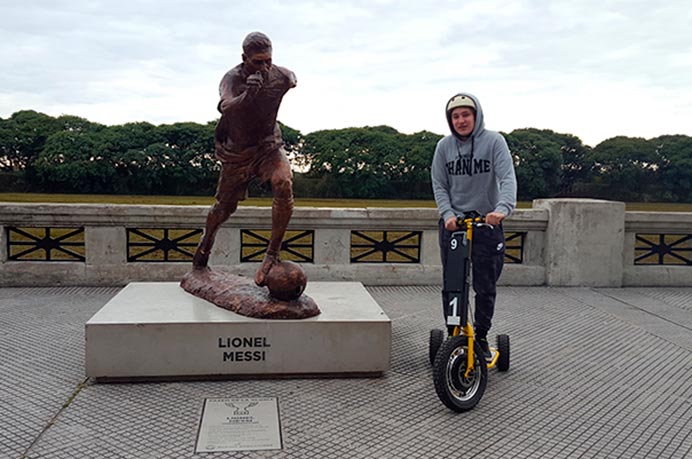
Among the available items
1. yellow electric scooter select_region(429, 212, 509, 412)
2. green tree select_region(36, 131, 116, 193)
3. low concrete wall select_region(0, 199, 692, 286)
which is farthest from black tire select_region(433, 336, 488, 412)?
green tree select_region(36, 131, 116, 193)

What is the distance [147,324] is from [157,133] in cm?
2202

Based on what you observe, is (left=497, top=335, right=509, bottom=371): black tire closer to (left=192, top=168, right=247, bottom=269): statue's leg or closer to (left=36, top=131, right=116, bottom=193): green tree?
(left=192, top=168, right=247, bottom=269): statue's leg

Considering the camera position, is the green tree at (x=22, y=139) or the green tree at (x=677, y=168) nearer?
the green tree at (x=677, y=168)

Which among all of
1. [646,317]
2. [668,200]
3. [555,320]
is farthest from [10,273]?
[668,200]

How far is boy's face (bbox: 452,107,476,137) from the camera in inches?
174

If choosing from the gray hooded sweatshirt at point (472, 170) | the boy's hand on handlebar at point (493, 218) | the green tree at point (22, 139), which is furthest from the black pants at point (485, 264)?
the green tree at point (22, 139)

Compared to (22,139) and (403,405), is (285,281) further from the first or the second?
(22,139)

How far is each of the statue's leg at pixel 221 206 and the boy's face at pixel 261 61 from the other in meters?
1.03

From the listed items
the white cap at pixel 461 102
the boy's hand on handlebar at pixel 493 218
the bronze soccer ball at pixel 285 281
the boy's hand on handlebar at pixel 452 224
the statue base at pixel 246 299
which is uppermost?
the white cap at pixel 461 102

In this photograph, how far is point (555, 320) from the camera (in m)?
6.64

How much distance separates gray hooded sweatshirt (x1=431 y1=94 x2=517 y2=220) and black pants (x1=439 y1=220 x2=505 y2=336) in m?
0.18

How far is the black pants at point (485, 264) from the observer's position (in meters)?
4.50

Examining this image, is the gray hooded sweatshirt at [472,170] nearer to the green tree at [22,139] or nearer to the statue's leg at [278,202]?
the statue's leg at [278,202]

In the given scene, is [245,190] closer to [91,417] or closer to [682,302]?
[91,417]
